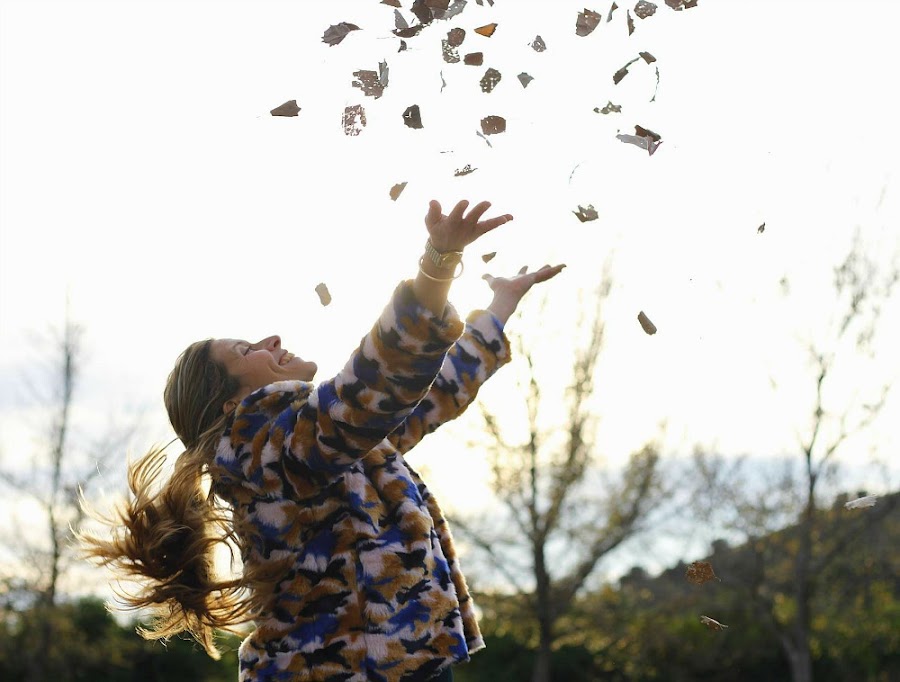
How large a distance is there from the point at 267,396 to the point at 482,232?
756 millimetres

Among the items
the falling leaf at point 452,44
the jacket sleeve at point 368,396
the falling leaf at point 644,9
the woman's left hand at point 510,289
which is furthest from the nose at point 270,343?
the falling leaf at point 644,9

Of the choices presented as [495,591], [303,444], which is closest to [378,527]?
[303,444]

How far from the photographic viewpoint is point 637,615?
14695mm

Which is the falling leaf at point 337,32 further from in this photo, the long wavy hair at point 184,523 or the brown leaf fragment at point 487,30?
the long wavy hair at point 184,523

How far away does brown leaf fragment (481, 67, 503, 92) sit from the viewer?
331 cm

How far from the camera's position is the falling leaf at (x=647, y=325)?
3217mm

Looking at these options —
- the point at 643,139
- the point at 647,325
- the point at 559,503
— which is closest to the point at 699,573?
the point at 647,325

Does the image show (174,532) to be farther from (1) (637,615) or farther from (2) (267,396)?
(1) (637,615)

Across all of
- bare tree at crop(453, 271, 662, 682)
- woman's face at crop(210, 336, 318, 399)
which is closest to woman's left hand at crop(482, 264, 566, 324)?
woman's face at crop(210, 336, 318, 399)

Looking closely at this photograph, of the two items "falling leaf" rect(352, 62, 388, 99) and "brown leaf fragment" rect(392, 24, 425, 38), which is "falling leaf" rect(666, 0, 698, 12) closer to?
"brown leaf fragment" rect(392, 24, 425, 38)

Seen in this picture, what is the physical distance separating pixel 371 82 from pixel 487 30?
396 millimetres

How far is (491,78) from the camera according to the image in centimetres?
331

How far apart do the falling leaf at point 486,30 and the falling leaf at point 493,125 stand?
27 centimetres

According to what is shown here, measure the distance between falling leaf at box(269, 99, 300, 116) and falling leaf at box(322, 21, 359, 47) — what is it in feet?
0.72
